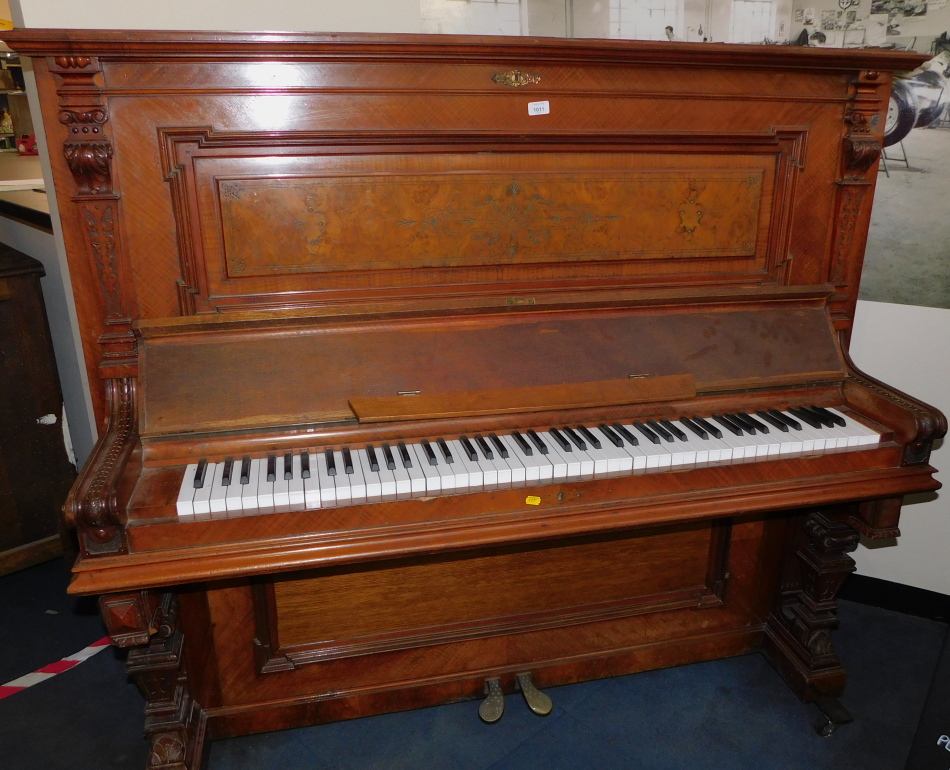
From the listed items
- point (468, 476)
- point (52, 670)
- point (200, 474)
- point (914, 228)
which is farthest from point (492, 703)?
point (914, 228)

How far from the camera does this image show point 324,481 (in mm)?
1708

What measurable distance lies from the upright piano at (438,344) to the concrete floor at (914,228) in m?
0.44

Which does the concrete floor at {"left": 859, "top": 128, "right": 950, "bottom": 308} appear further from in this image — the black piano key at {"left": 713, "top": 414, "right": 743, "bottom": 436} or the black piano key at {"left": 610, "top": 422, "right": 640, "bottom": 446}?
the black piano key at {"left": 610, "top": 422, "right": 640, "bottom": 446}

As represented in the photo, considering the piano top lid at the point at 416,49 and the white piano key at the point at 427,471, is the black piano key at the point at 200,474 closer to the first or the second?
the white piano key at the point at 427,471

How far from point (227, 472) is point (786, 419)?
154cm

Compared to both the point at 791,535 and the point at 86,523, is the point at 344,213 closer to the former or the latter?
the point at 86,523

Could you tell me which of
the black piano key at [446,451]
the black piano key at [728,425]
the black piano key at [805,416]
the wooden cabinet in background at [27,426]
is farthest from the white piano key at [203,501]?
the wooden cabinet in background at [27,426]

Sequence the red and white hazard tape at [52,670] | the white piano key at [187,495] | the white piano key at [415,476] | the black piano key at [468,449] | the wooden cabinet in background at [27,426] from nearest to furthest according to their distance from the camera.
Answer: the white piano key at [187,495], the white piano key at [415,476], the black piano key at [468,449], the red and white hazard tape at [52,670], the wooden cabinet in background at [27,426]

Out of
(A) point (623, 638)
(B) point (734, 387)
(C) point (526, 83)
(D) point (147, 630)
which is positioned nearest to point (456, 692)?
(A) point (623, 638)

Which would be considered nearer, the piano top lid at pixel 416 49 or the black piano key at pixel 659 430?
the piano top lid at pixel 416 49

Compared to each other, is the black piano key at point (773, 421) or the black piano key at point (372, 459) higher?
the black piano key at point (372, 459)

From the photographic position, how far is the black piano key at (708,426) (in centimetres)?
199

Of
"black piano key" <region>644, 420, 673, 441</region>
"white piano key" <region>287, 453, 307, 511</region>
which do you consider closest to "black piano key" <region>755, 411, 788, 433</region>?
"black piano key" <region>644, 420, 673, 441</region>

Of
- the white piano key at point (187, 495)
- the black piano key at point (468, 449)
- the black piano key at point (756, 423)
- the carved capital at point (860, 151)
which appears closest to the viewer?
the white piano key at point (187, 495)
